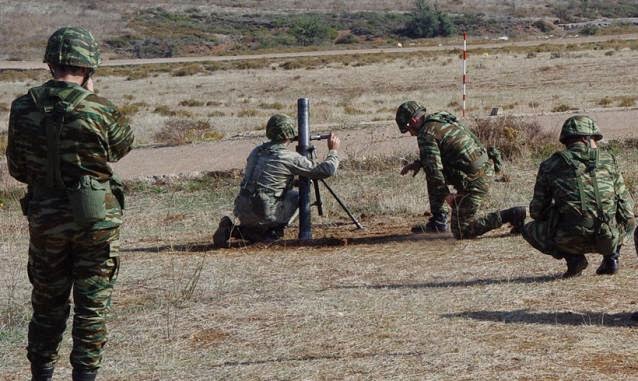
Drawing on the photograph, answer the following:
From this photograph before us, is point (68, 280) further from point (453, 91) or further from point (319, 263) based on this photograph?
point (453, 91)

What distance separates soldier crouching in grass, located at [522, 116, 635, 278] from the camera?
24.3ft

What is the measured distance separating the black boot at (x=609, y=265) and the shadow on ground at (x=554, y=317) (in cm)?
97

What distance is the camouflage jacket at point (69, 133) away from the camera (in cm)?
517

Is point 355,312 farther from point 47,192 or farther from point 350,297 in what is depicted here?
point 47,192

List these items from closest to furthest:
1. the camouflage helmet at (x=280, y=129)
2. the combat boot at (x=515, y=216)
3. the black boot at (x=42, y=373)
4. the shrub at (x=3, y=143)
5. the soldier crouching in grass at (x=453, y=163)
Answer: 1. the black boot at (x=42, y=373)
2. the combat boot at (x=515, y=216)
3. the soldier crouching in grass at (x=453, y=163)
4. the camouflage helmet at (x=280, y=129)
5. the shrub at (x=3, y=143)

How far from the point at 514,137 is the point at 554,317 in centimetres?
795

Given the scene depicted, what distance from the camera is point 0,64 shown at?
63.5 m

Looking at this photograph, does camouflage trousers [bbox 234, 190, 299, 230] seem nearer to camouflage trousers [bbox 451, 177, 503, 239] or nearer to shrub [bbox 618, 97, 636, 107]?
camouflage trousers [bbox 451, 177, 503, 239]

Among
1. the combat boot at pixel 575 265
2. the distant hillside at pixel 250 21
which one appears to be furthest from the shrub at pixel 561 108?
the distant hillside at pixel 250 21

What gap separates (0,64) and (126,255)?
56659 mm

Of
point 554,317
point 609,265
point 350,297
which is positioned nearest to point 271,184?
point 350,297

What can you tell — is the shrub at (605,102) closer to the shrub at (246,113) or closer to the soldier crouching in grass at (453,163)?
the shrub at (246,113)

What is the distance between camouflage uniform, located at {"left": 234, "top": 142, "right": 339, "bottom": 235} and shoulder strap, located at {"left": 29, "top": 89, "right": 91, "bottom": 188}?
4577 millimetres

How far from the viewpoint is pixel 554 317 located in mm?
6582
